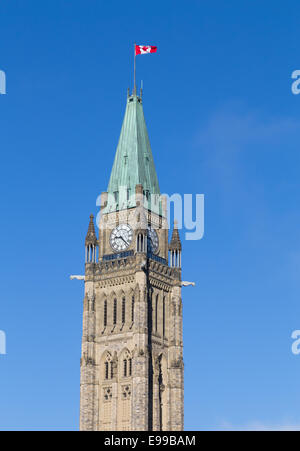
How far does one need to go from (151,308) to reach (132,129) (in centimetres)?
2437

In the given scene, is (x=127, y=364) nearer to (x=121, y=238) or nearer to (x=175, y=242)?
(x=121, y=238)

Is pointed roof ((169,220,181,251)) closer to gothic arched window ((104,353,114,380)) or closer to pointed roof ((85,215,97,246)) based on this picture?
pointed roof ((85,215,97,246))

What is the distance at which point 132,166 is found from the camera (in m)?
136

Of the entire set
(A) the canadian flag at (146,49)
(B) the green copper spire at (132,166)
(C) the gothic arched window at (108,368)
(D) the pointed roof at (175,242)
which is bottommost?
(C) the gothic arched window at (108,368)

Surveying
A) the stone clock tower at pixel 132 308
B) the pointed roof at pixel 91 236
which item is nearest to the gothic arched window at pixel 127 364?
the stone clock tower at pixel 132 308

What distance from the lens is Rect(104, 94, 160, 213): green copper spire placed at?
443ft

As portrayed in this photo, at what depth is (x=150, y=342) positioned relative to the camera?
417ft

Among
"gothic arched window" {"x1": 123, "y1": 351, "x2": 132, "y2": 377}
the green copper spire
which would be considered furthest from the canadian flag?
"gothic arched window" {"x1": 123, "y1": 351, "x2": 132, "y2": 377}

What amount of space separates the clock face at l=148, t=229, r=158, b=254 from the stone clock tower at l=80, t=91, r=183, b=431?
12 cm

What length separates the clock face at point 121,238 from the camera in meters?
133

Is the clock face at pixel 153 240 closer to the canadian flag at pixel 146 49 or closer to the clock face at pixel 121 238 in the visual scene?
the clock face at pixel 121 238
